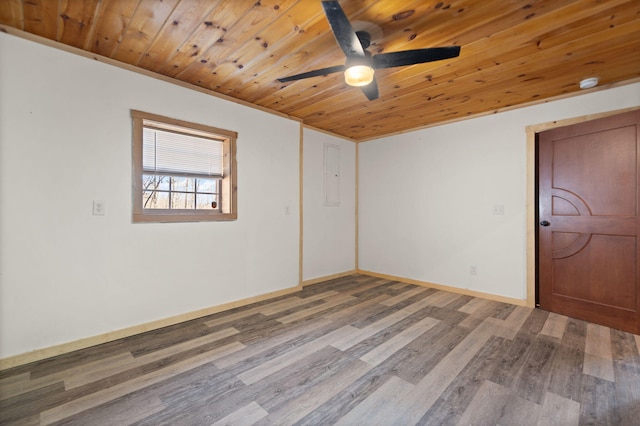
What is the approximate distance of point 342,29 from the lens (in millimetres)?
1684

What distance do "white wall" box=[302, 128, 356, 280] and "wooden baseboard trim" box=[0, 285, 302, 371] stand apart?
4.22 ft

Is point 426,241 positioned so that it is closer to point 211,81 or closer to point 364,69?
point 364,69

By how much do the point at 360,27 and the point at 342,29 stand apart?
505mm

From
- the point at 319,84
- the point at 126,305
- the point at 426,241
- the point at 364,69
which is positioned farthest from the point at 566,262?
the point at 126,305

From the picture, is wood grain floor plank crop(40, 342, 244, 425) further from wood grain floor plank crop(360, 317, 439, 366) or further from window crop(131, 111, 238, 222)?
window crop(131, 111, 238, 222)

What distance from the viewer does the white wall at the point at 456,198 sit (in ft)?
11.9

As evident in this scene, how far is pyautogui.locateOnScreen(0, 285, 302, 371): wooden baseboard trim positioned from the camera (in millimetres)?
2188

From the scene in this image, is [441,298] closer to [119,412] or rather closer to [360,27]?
[360,27]

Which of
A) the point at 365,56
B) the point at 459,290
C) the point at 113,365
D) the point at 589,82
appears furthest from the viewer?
A: the point at 459,290

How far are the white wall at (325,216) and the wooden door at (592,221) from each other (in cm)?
274

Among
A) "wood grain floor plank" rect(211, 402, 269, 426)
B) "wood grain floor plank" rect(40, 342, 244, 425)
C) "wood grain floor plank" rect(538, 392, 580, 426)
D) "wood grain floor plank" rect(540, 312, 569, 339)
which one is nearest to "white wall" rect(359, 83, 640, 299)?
"wood grain floor plank" rect(540, 312, 569, 339)

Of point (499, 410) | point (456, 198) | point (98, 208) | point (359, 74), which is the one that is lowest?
point (499, 410)

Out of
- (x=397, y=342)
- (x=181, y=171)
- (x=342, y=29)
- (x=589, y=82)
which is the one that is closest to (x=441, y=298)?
(x=397, y=342)

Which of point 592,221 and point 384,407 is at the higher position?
point 592,221
